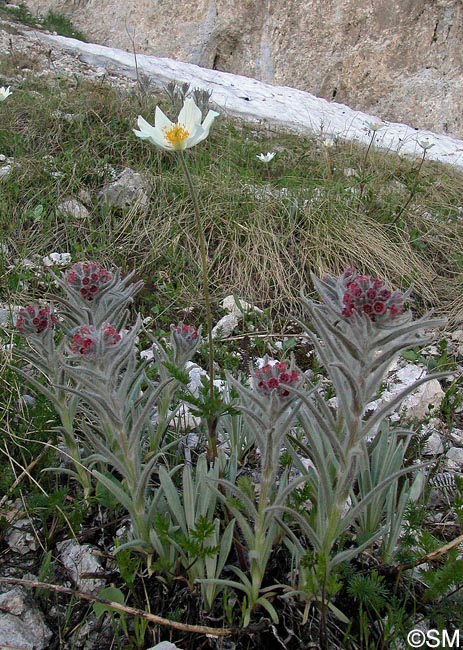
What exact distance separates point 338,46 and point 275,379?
400 inches

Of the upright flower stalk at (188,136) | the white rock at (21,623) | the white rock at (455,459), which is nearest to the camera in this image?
the white rock at (21,623)

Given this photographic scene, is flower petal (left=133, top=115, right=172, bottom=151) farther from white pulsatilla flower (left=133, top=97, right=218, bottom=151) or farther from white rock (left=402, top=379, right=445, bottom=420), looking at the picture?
white rock (left=402, top=379, right=445, bottom=420)

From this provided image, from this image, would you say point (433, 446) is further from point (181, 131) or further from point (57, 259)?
point (57, 259)

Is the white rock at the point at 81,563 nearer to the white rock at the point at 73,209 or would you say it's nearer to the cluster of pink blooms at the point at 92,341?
the cluster of pink blooms at the point at 92,341

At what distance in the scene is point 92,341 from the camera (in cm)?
117

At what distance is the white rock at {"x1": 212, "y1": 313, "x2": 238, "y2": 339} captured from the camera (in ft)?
9.11

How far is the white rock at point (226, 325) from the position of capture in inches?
109

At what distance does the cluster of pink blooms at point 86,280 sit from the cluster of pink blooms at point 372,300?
0.71 meters

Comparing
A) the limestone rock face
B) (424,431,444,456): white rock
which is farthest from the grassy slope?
the limestone rock face

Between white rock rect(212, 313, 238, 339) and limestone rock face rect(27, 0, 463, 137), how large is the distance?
26.8ft

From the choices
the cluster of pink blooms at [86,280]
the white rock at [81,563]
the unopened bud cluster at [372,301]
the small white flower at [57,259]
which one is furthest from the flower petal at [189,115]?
the small white flower at [57,259]

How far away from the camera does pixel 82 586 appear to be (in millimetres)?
1419

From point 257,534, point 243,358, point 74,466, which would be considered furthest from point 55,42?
point 257,534

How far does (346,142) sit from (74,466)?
5.23 metres
